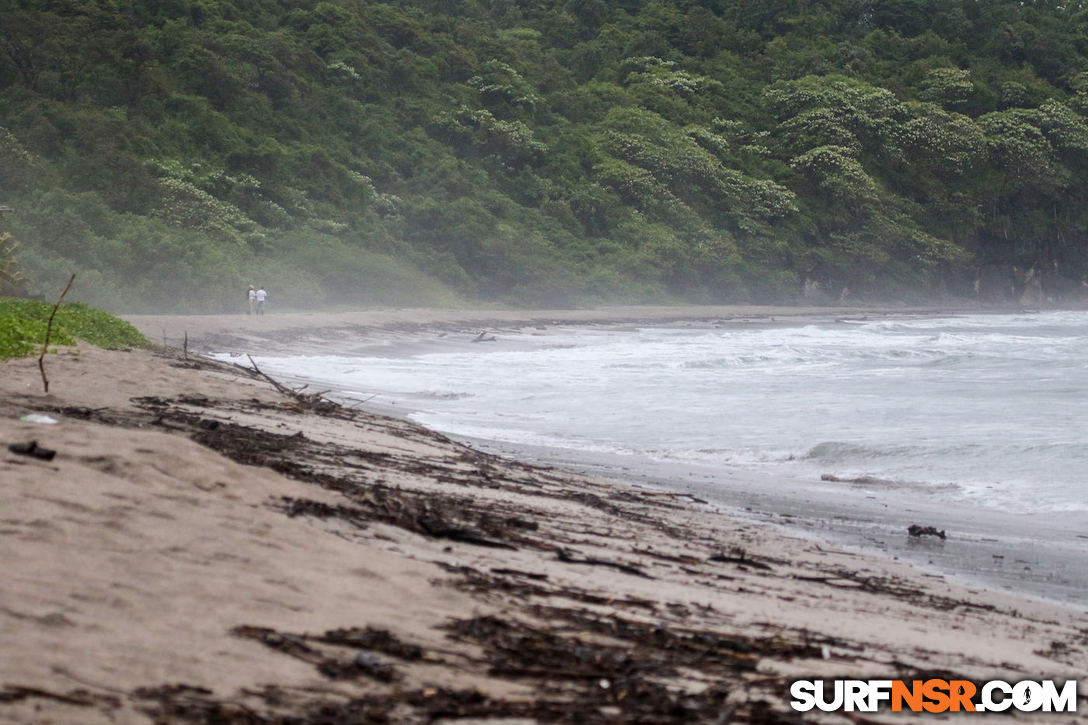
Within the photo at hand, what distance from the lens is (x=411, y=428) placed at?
9562mm

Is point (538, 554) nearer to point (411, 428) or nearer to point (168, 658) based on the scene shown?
point (168, 658)

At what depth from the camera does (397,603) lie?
3.64 m

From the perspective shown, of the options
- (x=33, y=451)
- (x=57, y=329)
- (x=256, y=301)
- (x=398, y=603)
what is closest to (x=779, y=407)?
(x=57, y=329)

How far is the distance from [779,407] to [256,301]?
1562 centimetres

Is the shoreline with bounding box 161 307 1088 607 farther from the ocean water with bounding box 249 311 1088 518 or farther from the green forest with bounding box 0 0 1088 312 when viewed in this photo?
the green forest with bounding box 0 0 1088 312

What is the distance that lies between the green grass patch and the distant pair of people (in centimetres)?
1132

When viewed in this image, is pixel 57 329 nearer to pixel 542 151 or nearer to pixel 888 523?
pixel 888 523

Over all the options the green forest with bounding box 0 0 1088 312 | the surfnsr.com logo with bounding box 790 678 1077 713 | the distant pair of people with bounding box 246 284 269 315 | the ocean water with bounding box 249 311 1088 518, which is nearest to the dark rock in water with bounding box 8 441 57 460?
the surfnsr.com logo with bounding box 790 678 1077 713

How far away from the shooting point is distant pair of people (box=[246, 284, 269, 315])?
25.4 m

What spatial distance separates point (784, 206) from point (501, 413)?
136 ft

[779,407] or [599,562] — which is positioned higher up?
[779,407]

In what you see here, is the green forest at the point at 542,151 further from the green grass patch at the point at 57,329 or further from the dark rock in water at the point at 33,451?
the dark rock in water at the point at 33,451

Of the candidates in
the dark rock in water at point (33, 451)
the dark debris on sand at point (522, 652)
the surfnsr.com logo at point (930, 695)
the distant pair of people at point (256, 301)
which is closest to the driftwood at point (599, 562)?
the dark debris on sand at point (522, 652)

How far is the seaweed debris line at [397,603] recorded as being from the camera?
2.88 m
